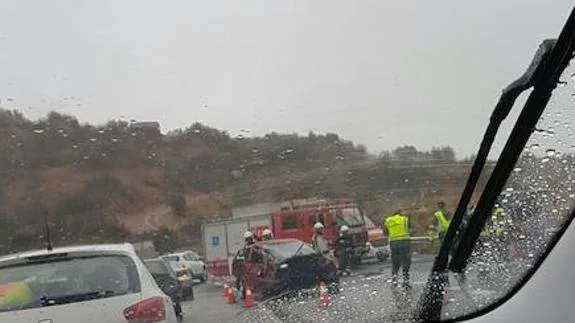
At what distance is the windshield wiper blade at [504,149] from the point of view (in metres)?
3.07

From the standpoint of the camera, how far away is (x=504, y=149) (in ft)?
10.6

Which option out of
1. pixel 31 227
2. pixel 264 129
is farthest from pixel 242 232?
pixel 31 227

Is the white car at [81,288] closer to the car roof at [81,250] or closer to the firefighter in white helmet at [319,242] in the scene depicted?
the car roof at [81,250]

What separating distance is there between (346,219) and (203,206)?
0.55 m

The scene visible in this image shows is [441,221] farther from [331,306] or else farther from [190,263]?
[190,263]

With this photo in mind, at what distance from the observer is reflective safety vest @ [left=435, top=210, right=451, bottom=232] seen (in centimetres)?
352

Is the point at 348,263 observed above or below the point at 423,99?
below

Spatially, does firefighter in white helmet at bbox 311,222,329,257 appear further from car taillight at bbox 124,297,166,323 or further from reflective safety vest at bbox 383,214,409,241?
car taillight at bbox 124,297,166,323

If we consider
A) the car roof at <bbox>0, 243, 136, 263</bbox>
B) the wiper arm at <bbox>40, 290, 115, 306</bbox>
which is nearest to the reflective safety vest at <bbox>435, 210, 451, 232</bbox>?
the car roof at <bbox>0, 243, 136, 263</bbox>

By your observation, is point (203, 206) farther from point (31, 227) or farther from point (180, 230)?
point (31, 227)

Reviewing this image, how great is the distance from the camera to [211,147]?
3.35 metres

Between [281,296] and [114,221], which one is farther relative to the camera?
[281,296]

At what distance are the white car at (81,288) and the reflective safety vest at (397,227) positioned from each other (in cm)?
86

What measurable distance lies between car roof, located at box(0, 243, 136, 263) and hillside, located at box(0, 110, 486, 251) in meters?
0.03
